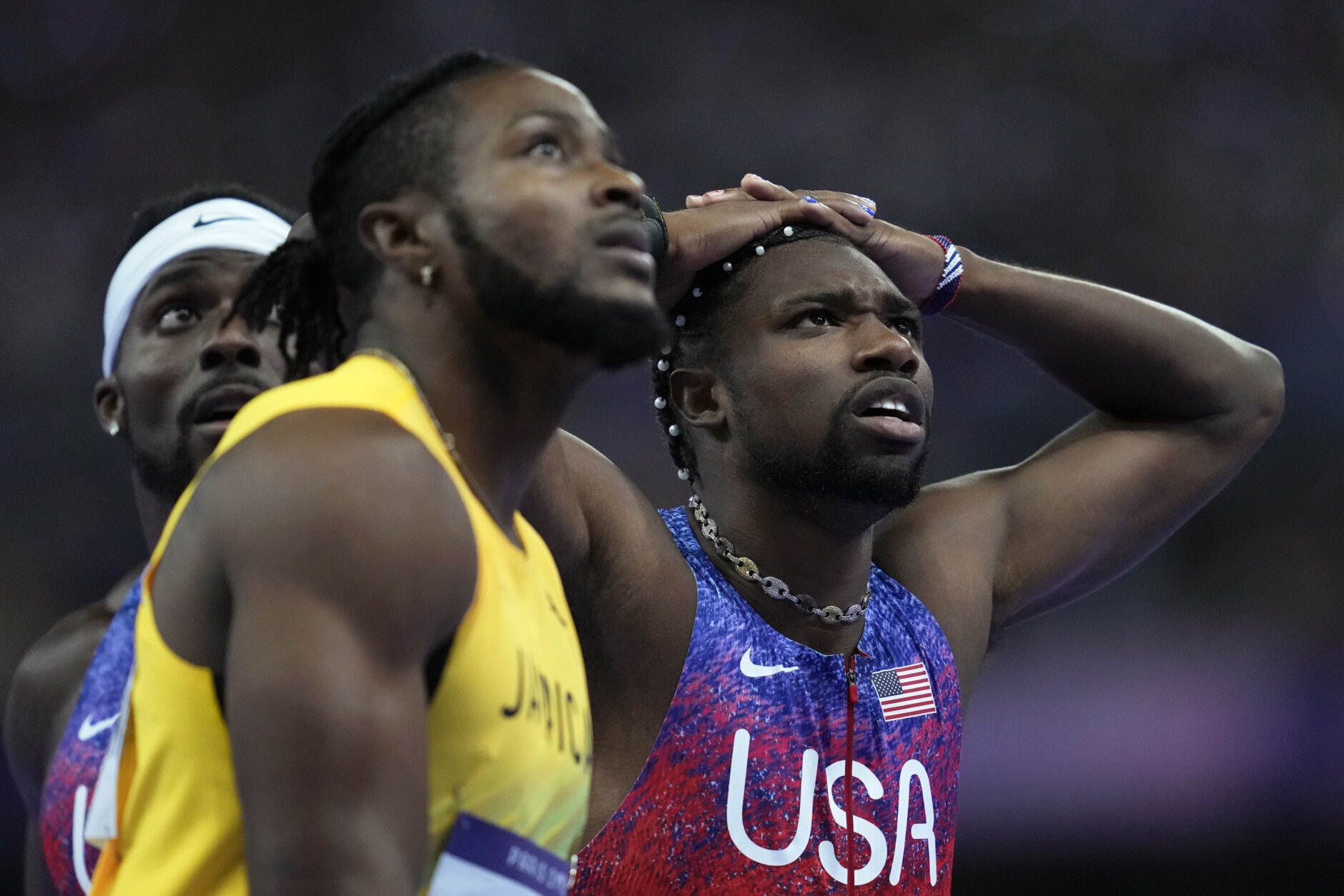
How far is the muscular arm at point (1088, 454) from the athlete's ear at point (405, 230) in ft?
5.57

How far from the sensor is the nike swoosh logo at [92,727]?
2.33m

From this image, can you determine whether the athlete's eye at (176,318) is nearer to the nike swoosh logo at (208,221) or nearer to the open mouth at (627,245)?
the nike swoosh logo at (208,221)

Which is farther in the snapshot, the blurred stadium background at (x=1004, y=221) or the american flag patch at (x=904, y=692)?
the blurred stadium background at (x=1004, y=221)

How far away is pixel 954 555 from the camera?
3.09m

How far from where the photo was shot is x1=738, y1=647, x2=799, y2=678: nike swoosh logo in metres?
2.65

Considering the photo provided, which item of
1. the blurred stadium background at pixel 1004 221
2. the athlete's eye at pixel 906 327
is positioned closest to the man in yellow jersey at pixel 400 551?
the athlete's eye at pixel 906 327

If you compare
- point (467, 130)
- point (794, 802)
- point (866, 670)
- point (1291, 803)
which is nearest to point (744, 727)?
point (794, 802)

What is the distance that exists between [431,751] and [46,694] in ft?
5.98

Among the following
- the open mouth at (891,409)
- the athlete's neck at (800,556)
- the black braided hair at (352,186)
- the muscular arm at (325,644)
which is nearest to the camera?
the muscular arm at (325,644)

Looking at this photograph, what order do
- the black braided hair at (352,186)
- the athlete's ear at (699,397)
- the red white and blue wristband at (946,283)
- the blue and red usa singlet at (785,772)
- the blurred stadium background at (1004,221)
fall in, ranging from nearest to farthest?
1. the black braided hair at (352,186)
2. the blue and red usa singlet at (785,772)
3. the athlete's ear at (699,397)
4. the red white and blue wristband at (946,283)
5. the blurred stadium background at (1004,221)

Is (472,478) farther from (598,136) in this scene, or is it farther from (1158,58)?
(1158,58)

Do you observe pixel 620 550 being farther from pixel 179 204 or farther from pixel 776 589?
pixel 179 204

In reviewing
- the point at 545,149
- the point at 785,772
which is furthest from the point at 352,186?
the point at 785,772

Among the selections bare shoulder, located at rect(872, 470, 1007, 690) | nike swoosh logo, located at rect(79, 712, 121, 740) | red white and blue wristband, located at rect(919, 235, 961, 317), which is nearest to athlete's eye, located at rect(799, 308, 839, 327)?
red white and blue wristband, located at rect(919, 235, 961, 317)
